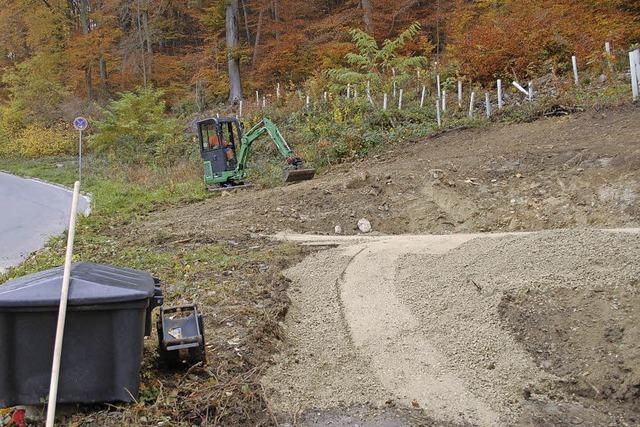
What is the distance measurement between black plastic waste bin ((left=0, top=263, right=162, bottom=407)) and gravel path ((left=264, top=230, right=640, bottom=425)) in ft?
4.36

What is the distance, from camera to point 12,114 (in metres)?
36.6

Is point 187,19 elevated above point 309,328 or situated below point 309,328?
above

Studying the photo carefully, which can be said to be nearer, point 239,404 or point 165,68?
point 239,404

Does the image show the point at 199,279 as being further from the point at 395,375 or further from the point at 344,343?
the point at 395,375

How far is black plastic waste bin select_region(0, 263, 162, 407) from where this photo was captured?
3.90 metres

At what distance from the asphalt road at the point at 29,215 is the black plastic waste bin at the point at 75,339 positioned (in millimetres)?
7277

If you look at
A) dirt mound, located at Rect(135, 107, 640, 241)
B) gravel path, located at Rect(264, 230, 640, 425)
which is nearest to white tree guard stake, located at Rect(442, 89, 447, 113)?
dirt mound, located at Rect(135, 107, 640, 241)

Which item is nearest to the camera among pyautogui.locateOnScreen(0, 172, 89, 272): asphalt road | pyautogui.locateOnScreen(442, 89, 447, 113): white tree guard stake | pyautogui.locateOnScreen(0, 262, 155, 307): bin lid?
pyautogui.locateOnScreen(0, 262, 155, 307): bin lid

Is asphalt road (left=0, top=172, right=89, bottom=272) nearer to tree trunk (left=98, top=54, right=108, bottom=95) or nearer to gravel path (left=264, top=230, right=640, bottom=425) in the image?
gravel path (left=264, top=230, right=640, bottom=425)

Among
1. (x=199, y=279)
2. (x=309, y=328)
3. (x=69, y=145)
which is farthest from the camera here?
(x=69, y=145)

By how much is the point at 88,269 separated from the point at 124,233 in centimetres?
Result: 784

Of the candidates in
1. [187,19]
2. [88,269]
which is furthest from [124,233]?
[187,19]

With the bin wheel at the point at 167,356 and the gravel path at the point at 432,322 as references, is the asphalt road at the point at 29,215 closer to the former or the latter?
the gravel path at the point at 432,322

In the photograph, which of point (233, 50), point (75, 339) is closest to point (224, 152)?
point (233, 50)
